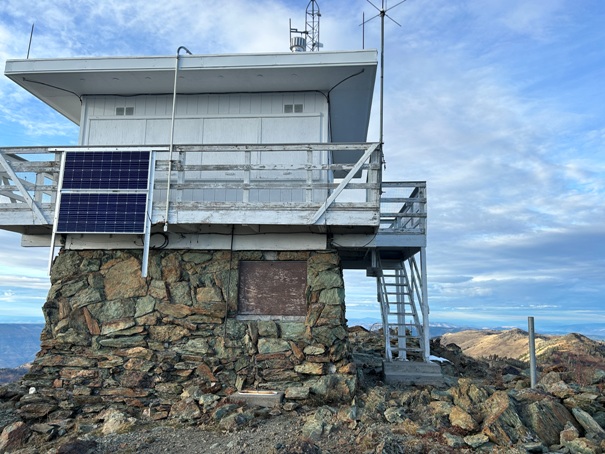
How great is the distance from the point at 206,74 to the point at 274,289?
4.95 meters

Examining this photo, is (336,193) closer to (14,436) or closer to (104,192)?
(104,192)

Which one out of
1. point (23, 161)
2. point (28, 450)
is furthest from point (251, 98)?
point (28, 450)

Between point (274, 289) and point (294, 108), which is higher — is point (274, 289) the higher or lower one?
the lower one

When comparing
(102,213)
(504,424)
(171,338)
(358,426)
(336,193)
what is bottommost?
(358,426)

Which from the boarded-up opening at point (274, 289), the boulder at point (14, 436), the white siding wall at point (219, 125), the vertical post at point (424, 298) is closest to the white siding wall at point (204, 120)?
the white siding wall at point (219, 125)

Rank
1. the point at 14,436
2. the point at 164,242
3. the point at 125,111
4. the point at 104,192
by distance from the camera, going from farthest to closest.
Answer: the point at 125,111 → the point at 164,242 → the point at 104,192 → the point at 14,436

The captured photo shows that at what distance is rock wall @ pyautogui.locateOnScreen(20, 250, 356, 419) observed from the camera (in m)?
9.05

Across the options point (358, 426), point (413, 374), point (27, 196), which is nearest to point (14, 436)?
point (27, 196)

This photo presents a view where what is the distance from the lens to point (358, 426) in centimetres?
748

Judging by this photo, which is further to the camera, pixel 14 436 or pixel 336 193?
pixel 336 193

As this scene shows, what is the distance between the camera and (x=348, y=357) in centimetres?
931

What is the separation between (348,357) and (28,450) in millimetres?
5706

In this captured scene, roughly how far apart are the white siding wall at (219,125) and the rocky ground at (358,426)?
4.49 metres

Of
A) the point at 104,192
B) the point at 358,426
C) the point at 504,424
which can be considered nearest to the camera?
the point at 504,424
